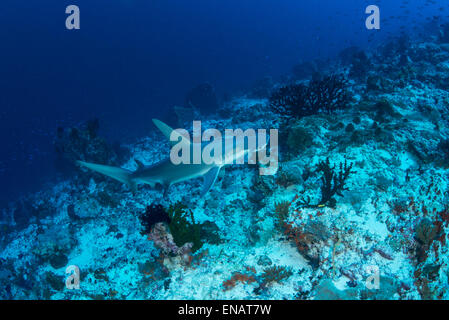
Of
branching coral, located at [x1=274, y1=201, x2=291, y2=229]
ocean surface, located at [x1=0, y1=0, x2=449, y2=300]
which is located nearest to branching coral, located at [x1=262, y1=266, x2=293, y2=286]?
ocean surface, located at [x1=0, y1=0, x2=449, y2=300]

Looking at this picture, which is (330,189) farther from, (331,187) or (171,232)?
(171,232)

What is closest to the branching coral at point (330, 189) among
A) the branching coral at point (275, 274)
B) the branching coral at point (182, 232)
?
the branching coral at point (275, 274)

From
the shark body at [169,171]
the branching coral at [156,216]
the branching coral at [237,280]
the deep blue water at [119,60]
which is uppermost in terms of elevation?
the deep blue water at [119,60]

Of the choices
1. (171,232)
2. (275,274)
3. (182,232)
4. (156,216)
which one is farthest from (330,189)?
(156,216)

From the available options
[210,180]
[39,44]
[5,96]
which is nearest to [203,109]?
[210,180]

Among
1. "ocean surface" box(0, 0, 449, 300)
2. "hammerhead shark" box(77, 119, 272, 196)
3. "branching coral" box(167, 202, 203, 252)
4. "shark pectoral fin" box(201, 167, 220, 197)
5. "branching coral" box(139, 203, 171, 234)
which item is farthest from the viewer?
"branching coral" box(139, 203, 171, 234)

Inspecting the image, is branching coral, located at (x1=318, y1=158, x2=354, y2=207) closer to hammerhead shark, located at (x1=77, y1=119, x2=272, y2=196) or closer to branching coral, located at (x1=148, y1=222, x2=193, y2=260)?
hammerhead shark, located at (x1=77, y1=119, x2=272, y2=196)

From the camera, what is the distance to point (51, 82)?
96.8m

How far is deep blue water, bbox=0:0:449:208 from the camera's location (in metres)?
47.8

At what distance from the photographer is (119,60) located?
4483 inches

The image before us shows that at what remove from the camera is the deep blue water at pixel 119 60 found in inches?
1880

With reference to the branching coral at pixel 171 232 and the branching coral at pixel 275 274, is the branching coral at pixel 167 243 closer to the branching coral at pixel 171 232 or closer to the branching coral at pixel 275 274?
the branching coral at pixel 171 232

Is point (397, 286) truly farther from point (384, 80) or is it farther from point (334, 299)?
point (384, 80)

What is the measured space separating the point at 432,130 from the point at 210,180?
232 inches
